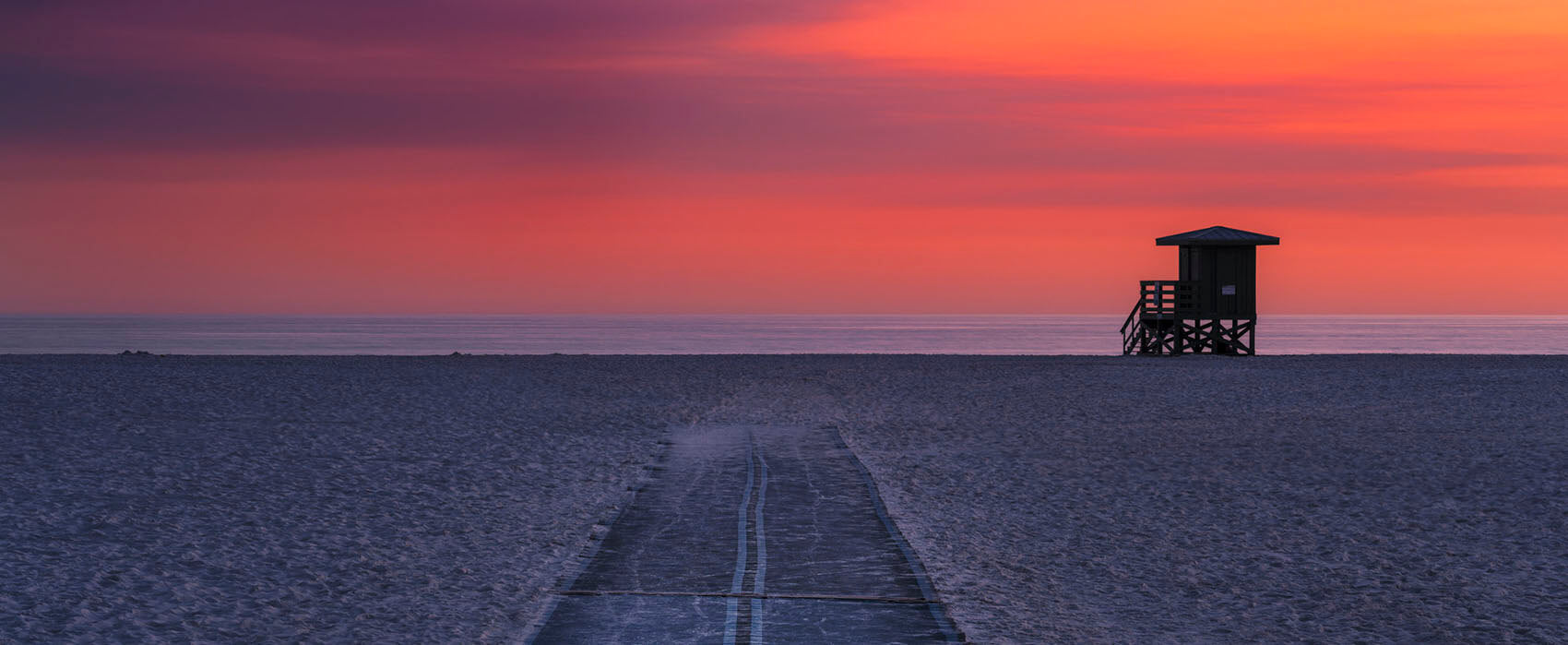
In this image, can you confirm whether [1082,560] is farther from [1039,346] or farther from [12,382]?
[1039,346]

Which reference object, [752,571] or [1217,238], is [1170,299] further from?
[752,571]

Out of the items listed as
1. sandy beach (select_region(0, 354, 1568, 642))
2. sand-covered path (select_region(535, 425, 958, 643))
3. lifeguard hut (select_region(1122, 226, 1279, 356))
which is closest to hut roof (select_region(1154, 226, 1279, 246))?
lifeguard hut (select_region(1122, 226, 1279, 356))

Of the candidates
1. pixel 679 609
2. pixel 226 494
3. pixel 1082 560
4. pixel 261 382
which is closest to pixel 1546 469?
pixel 1082 560

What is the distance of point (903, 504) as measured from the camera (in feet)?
40.7

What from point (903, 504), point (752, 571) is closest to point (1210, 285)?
point (903, 504)

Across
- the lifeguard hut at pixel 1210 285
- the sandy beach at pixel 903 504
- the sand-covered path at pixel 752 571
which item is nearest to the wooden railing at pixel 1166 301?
the lifeguard hut at pixel 1210 285

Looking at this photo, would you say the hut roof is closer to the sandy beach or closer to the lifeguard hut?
the lifeguard hut

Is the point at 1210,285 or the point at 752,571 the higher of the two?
the point at 1210,285

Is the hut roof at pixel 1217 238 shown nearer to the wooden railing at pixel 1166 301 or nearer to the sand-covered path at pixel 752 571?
the wooden railing at pixel 1166 301

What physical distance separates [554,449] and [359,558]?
23.6 feet

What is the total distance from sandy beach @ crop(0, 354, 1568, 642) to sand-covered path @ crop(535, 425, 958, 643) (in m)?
0.35

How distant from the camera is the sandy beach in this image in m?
8.12

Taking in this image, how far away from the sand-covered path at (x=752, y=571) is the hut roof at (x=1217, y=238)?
94.0 feet

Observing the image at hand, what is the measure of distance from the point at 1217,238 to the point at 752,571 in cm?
3384
